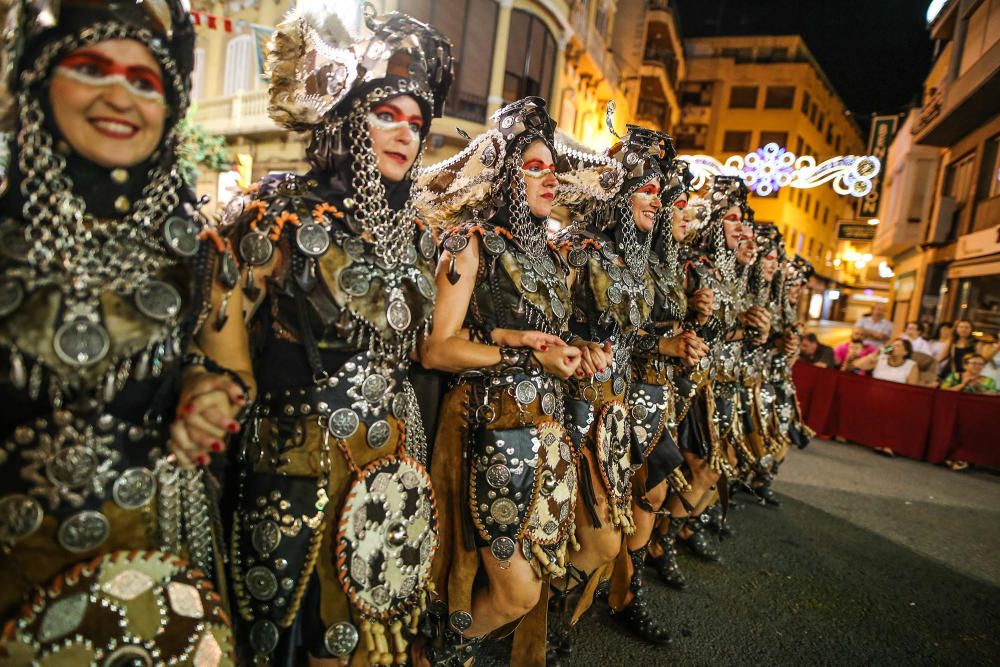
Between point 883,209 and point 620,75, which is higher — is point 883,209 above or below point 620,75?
below

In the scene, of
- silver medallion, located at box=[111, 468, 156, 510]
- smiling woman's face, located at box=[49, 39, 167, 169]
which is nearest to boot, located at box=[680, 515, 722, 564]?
silver medallion, located at box=[111, 468, 156, 510]

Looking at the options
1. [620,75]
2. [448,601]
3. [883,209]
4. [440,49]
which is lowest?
[448,601]

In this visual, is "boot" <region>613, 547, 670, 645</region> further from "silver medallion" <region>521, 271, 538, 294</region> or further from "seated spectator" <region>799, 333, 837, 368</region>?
"seated spectator" <region>799, 333, 837, 368</region>

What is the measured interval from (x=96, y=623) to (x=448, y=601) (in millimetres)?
1462

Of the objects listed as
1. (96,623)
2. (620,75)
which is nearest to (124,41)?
(96,623)

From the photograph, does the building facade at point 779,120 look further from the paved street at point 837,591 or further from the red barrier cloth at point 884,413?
the paved street at point 837,591

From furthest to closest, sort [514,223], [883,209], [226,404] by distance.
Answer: [883,209]
[514,223]
[226,404]

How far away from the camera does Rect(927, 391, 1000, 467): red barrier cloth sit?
859 cm

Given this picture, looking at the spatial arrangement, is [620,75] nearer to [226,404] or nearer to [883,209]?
[883,209]

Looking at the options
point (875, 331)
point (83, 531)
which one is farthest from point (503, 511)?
point (875, 331)

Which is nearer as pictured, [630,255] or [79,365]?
[79,365]

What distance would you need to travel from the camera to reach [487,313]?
8.15 ft

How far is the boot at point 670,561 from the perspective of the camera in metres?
4.03

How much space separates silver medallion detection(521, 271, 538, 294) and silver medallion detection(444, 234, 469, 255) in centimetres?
30
